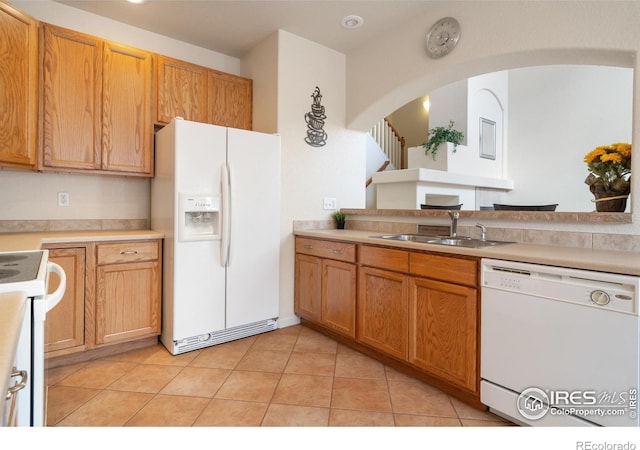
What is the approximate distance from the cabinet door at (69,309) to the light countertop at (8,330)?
1663mm

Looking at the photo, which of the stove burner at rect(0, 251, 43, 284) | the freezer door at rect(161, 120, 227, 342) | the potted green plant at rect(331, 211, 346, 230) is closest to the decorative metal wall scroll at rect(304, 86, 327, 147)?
the potted green plant at rect(331, 211, 346, 230)

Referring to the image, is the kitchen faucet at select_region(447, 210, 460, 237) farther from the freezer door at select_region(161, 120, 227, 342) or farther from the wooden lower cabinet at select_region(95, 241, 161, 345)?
the wooden lower cabinet at select_region(95, 241, 161, 345)

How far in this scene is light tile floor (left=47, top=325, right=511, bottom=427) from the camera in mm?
1803

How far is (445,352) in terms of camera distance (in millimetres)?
1991

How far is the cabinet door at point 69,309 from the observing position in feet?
7.47

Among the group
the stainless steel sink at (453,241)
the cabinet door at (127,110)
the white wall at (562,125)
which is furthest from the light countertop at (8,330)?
the white wall at (562,125)

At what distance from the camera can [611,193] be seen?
6.26 ft

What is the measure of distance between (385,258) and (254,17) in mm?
2263

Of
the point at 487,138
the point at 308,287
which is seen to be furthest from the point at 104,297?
the point at 487,138

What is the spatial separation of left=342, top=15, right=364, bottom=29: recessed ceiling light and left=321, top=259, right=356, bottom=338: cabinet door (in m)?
2.03

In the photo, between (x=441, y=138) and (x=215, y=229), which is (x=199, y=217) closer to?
(x=215, y=229)

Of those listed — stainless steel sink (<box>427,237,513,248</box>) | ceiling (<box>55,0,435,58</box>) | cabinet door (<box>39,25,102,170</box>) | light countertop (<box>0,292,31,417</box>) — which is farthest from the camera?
ceiling (<box>55,0,435,58</box>)
